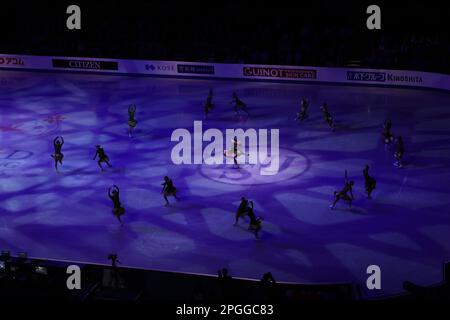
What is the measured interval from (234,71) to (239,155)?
1313cm

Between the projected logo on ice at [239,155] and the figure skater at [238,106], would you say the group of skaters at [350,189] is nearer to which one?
the projected logo on ice at [239,155]

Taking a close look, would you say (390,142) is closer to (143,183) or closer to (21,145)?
(143,183)

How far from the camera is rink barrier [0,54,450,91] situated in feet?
96.6

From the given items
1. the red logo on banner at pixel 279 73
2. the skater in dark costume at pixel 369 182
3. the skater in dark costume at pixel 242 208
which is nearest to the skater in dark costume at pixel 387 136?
the skater in dark costume at pixel 369 182

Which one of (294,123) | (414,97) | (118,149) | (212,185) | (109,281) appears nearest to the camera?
(109,281)

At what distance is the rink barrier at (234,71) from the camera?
29.5 metres

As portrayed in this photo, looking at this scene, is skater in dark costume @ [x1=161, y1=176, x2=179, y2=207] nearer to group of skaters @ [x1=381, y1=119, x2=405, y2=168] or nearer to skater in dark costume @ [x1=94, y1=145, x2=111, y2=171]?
skater in dark costume @ [x1=94, y1=145, x2=111, y2=171]

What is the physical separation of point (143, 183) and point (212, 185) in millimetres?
2239

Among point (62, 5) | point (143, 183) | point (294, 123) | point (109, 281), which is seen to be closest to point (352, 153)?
point (294, 123)

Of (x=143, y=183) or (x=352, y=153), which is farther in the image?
(x=352, y=153)

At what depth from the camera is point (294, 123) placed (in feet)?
81.6

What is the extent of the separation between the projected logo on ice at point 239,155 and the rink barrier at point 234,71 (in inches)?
336

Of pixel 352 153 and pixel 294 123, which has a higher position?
pixel 294 123

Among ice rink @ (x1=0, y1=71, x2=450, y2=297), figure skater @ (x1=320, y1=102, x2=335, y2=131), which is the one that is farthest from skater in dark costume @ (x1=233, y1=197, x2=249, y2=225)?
figure skater @ (x1=320, y1=102, x2=335, y2=131)
